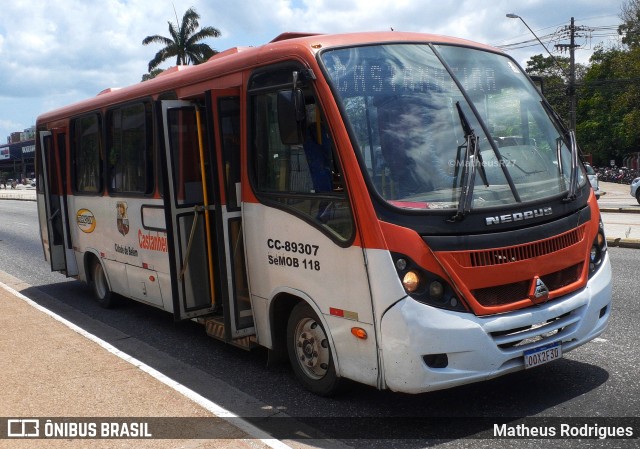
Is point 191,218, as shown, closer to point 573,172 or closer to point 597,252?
point 573,172

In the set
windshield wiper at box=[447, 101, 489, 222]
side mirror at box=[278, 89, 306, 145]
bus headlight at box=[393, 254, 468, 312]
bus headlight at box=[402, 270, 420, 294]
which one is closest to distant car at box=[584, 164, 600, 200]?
windshield wiper at box=[447, 101, 489, 222]

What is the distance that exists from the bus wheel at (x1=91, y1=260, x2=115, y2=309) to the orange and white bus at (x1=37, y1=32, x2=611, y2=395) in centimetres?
319

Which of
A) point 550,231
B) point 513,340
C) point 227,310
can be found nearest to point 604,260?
point 550,231

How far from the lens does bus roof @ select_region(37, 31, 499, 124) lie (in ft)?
19.4

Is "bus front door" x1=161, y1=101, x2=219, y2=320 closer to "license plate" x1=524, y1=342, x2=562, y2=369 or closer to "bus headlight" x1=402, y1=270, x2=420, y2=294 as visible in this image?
"bus headlight" x1=402, y1=270, x2=420, y2=294

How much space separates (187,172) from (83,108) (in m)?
3.48

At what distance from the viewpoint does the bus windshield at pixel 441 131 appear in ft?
17.5

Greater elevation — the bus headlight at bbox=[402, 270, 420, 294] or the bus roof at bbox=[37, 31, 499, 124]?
the bus roof at bbox=[37, 31, 499, 124]

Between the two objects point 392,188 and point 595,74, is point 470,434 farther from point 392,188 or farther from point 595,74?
point 595,74

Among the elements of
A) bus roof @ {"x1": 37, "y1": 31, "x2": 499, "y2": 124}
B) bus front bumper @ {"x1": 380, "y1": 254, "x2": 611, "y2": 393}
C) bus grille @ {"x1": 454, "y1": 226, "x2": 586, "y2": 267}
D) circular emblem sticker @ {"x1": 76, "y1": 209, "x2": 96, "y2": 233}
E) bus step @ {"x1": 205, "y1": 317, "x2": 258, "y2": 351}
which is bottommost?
bus step @ {"x1": 205, "y1": 317, "x2": 258, "y2": 351}

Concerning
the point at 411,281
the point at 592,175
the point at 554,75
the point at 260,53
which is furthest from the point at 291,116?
the point at 554,75

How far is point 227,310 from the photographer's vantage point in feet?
21.9

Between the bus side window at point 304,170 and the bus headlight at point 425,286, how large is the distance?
0.51 m

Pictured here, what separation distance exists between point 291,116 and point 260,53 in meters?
0.99
